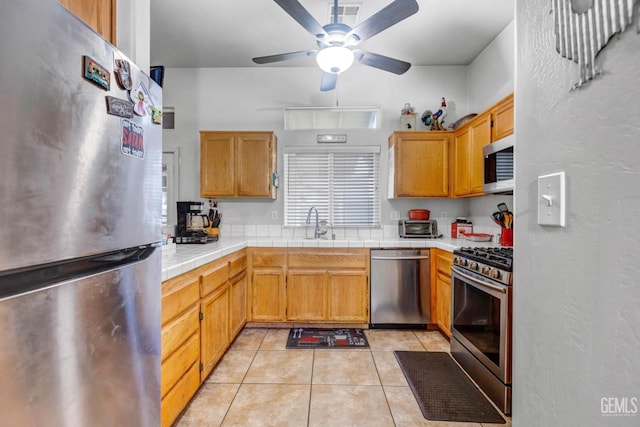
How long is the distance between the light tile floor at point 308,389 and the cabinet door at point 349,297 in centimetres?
38

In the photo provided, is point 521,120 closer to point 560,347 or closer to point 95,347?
point 560,347

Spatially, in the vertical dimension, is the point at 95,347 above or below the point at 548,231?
below

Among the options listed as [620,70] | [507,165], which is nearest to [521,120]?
[620,70]

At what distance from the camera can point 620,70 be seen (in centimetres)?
47

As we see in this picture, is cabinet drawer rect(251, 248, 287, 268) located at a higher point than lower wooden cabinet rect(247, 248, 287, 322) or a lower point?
higher

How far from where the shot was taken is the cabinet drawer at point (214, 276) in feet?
6.74

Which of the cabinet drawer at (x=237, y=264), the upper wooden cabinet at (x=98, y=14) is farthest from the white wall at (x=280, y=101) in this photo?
the upper wooden cabinet at (x=98, y=14)

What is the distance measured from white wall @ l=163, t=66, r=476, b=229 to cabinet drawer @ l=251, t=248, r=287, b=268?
738 mm

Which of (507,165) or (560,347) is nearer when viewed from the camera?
(560,347)

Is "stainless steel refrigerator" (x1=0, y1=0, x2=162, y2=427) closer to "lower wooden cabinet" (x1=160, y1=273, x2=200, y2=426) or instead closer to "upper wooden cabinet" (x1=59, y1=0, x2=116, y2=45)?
"upper wooden cabinet" (x1=59, y1=0, x2=116, y2=45)

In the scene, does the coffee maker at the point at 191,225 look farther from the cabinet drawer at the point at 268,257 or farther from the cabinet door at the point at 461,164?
the cabinet door at the point at 461,164

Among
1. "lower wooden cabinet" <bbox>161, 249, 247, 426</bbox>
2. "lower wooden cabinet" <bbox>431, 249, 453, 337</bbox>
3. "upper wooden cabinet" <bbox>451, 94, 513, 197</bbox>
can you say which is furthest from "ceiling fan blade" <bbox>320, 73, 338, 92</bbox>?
"lower wooden cabinet" <bbox>431, 249, 453, 337</bbox>

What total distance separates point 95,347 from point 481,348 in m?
2.18

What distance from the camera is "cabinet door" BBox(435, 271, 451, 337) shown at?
110 inches
